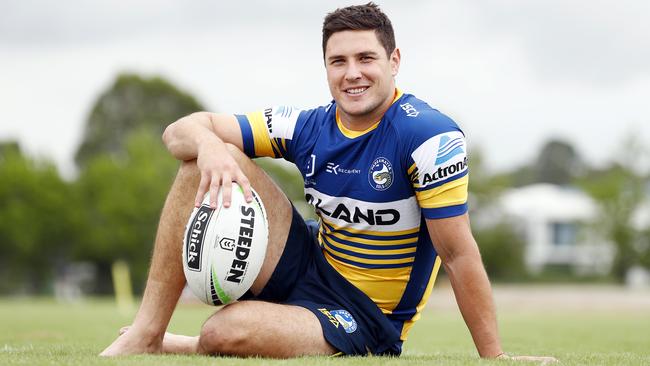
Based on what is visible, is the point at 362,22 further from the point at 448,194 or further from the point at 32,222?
the point at 32,222

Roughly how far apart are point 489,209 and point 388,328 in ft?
140

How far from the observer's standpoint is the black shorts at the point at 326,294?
4.75 m

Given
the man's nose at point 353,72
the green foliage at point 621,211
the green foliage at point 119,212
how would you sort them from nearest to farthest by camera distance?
1. the man's nose at point 353,72
2. the green foliage at point 119,212
3. the green foliage at point 621,211

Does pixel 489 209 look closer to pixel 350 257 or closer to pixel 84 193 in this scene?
pixel 84 193

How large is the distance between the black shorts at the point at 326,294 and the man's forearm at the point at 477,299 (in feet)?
1.69

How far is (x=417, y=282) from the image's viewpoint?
493cm

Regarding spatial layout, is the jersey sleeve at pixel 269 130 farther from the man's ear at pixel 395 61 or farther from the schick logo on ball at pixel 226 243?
the schick logo on ball at pixel 226 243

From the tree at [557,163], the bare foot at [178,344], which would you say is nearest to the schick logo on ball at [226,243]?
the bare foot at [178,344]

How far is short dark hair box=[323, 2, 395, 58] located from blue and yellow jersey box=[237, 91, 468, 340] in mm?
331

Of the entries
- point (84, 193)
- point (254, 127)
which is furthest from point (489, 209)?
point (254, 127)

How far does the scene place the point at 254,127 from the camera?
16.8 feet

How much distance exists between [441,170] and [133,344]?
70.2 inches

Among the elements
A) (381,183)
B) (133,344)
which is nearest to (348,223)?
(381,183)

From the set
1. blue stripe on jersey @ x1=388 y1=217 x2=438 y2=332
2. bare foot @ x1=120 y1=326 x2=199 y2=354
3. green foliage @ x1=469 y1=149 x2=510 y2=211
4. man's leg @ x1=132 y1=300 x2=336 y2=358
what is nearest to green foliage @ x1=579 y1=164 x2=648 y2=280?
green foliage @ x1=469 y1=149 x2=510 y2=211
